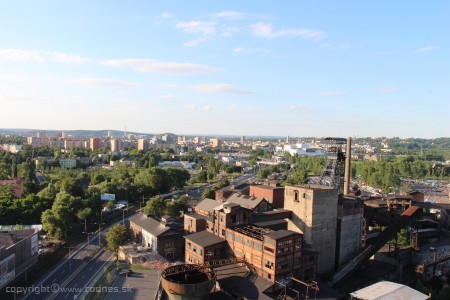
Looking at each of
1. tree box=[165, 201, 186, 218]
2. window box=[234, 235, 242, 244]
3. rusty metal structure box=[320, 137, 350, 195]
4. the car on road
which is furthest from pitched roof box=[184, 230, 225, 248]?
rusty metal structure box=[320, 137, 350, 195]

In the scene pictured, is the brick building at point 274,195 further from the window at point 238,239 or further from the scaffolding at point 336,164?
the window at point 238,239

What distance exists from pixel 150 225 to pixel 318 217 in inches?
623

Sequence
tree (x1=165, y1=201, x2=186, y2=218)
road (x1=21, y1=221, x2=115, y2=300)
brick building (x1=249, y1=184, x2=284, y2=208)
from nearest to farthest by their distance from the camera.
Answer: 1. road (x1=21, y1=221, x2=115, y2=300)
2. brick building (x1=249, y1=184, x2=284, y2=208)
3. tree (x1=165, y1=201, x2=186, y2=218)

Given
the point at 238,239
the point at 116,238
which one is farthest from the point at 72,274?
the point at 238,239

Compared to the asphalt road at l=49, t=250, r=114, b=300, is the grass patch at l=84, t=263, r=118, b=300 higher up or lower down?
higher up

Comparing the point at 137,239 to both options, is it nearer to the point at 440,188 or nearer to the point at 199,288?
the point at 199,288

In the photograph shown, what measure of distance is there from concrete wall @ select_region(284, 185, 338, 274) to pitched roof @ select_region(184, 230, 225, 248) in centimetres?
713

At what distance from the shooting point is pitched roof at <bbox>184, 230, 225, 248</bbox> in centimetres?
2872

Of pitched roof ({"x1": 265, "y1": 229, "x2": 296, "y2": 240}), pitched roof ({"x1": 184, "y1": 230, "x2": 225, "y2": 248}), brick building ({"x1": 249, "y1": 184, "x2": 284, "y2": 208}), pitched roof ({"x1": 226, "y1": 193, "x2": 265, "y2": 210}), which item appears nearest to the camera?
pitched roof ({"x1": 265, "y1": 229, "x2": 296, "y2": 240})

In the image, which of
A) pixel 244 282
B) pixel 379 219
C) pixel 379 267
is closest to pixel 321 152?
pixel 379 219

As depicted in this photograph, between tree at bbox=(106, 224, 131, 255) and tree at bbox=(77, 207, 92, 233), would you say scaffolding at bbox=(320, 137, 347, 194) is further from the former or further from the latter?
tree at bbox=(77, 207, 92, 233)

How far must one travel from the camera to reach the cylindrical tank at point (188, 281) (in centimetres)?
2267

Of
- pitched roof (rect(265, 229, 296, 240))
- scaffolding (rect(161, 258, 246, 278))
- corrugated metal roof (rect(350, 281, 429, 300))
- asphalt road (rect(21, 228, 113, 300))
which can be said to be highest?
pitched roof (rect(265, 229, 296, 240))

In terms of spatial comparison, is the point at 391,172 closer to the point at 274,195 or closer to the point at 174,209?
the point at 274,195
